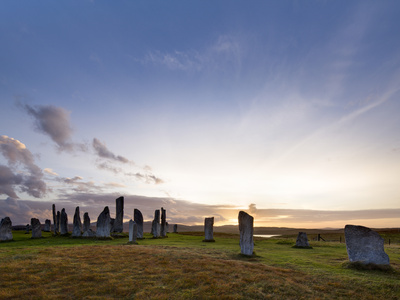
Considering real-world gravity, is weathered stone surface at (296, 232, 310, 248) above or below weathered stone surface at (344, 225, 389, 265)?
below

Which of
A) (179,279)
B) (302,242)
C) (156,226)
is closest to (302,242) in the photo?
(302,242)

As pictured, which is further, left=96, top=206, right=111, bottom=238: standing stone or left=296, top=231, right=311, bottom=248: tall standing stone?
left=96, top=206, right=111, bottom=238: standing stone

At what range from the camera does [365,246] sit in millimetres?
15266

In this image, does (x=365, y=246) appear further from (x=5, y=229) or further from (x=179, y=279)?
(x=5, y=229)

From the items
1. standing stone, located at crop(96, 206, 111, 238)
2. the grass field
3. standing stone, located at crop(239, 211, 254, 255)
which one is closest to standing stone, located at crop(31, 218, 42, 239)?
standing stone, located at crop(96, 206, 111, 238)

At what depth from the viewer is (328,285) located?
11234mm

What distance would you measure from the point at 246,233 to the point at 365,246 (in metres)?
7.29

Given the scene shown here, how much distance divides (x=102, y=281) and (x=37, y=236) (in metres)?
30.7

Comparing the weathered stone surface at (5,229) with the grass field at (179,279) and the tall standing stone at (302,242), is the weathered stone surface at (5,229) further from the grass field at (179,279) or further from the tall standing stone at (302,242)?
the tall standing stone at (302,242)

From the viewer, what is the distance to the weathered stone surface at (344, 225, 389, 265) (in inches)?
584

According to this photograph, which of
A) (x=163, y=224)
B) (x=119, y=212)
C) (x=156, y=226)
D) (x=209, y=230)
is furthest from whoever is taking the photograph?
(x=119, y=212)

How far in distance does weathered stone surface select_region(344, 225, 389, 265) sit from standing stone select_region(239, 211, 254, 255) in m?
6.13

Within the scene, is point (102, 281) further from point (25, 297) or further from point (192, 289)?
point (192, 289)

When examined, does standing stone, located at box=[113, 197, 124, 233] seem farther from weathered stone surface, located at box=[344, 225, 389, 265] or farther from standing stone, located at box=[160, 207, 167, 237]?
weathered stone surface, located at box=[344, 225, 389, 265]
